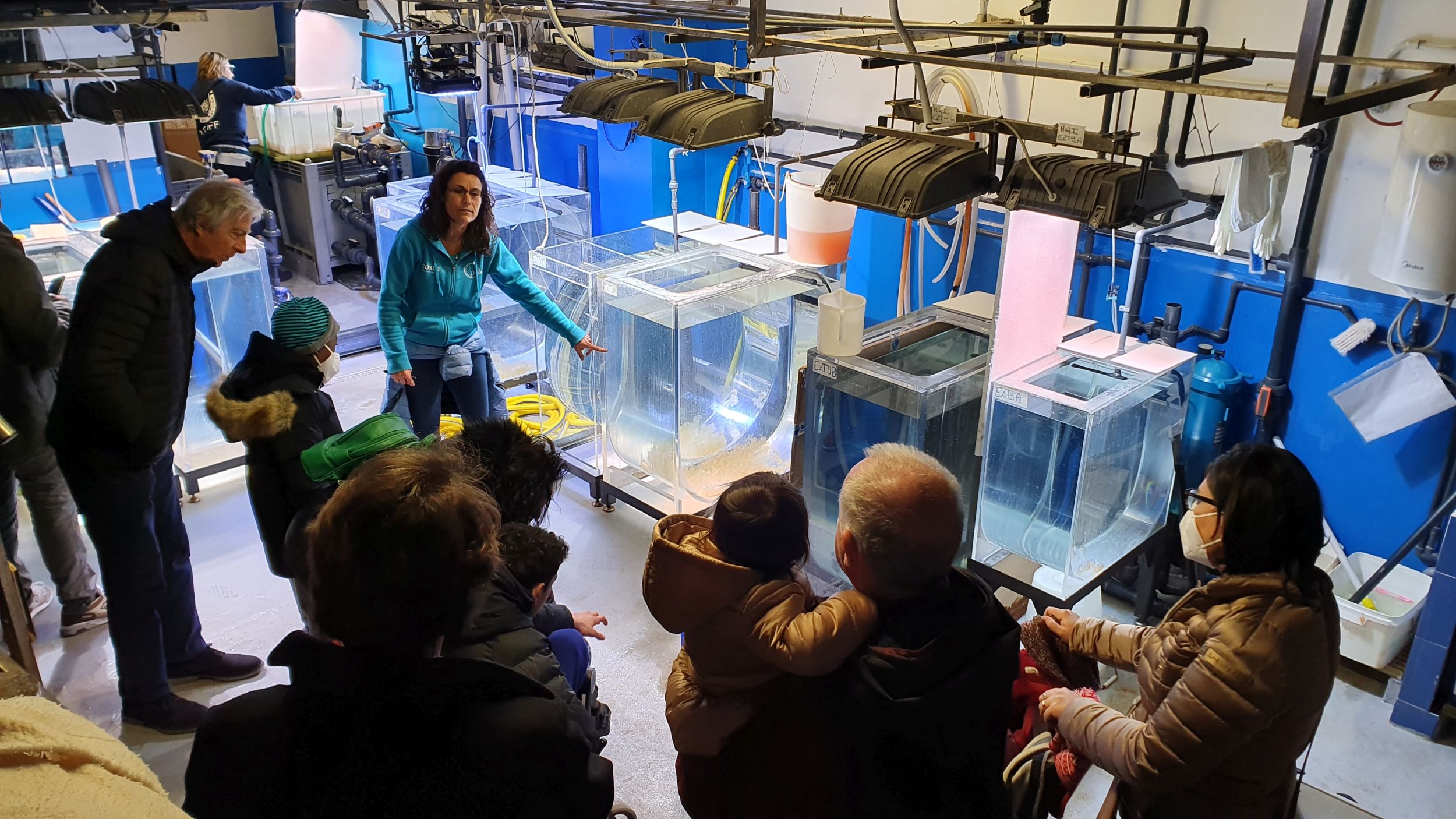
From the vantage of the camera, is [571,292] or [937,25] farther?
[571,292]

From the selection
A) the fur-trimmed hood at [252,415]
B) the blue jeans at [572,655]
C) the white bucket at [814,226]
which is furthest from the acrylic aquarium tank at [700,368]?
the blue jeans at [572,655]

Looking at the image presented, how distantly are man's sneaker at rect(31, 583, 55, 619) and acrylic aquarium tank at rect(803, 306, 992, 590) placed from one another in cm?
255

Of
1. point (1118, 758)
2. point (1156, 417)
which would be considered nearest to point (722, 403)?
point (1156, 417)

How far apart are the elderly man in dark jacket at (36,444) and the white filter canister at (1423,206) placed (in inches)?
150

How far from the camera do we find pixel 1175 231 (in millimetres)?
3668

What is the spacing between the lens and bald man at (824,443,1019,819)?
1438 mm

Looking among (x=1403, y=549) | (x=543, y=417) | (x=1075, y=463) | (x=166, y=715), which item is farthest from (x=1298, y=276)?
(x=166, y=715)

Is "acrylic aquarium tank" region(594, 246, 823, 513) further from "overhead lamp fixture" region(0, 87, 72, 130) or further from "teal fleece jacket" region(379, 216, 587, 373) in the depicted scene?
"overhead lamp fixture" region(0, 87, 72, 130)

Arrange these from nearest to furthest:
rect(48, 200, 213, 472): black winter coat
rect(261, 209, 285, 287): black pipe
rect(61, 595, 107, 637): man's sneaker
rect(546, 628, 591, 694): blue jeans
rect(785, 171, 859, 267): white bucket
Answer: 1. rect(546, 628, 591, 694): blue jeans
2. rect(48, 200, 213, 472): black winter coat
3. rect(61, 595, 107, 637): man's sneaker
4. rect(785, 171, 859, 267): white bucket
5. rect(261, 209, 285, 287): black pipe

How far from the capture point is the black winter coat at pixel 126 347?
2.33m

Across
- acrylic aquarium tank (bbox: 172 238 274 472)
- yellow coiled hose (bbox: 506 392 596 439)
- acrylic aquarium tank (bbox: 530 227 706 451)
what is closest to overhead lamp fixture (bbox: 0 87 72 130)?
acrylic aquarium tank (bbox: 172 238 274 472)

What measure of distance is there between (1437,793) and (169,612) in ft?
11.8

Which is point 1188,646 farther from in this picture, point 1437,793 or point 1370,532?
point 1370,532

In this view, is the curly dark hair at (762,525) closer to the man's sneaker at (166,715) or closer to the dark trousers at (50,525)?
the man's sneaker at (166,715)
